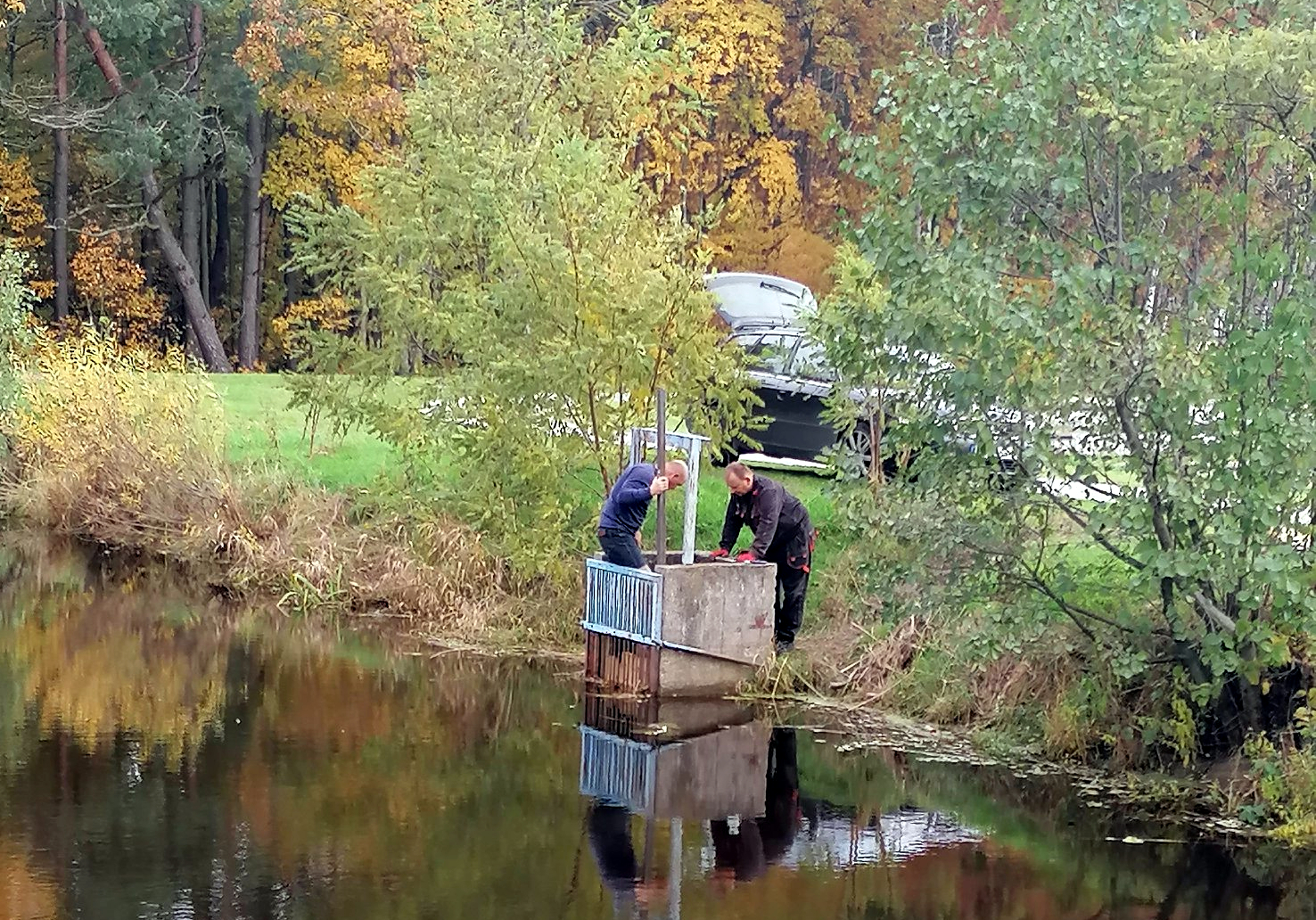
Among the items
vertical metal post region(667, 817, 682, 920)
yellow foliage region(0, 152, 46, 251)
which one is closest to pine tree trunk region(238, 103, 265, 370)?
yellow foliage region(0, 152, 46, 251)

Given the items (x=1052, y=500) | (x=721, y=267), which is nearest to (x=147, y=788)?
(x=1052, y=500)

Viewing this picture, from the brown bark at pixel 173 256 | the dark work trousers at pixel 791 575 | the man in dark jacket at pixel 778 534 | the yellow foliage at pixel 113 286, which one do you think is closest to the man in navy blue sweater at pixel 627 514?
the man in dark jacket at pixel 778 534

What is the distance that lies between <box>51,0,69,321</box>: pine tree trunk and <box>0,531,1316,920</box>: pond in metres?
21.1

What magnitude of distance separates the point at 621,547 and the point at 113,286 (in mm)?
26597

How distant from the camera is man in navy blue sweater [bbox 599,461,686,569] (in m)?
14.9

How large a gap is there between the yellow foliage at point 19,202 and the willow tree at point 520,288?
20.7m

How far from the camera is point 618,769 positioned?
12.9 meters

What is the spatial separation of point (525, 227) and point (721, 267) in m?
19.2

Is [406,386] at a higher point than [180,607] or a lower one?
higher

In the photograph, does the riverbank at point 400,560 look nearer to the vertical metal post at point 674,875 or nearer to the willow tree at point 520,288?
the willow tree at point 520,288

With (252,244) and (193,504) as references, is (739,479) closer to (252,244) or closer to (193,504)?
(193,504)

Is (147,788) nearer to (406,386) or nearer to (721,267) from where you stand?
(406,386)

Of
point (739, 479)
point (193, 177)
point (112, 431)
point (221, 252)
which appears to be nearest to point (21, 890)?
point (739, 479)

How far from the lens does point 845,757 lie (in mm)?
13289
